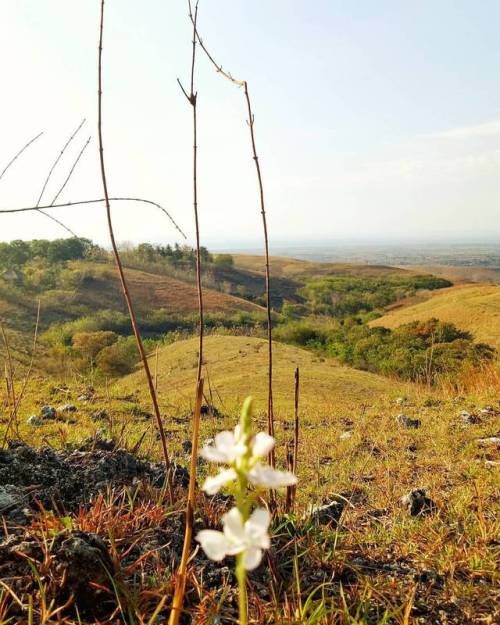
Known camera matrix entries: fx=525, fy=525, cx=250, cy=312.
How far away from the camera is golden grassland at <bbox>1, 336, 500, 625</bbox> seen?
187cm

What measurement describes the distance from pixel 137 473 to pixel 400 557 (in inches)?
59.7

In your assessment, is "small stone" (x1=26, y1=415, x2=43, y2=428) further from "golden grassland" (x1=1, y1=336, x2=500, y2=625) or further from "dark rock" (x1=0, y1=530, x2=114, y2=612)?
"dark rock" (x1=0, y1=530, x2=114, y2=612)

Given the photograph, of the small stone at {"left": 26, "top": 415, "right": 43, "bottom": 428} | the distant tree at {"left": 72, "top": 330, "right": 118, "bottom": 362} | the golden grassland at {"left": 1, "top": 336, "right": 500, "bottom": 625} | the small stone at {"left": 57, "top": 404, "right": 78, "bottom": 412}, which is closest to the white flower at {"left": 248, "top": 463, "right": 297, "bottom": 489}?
the golden grassland at {"left": 1, "top": 336, "right": 500, "bottom": 625}

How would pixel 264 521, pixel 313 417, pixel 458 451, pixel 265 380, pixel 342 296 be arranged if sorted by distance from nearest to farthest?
1. pixel 264 521
2. pixel 458 451
3. pixel 313 417
4. pixel 265 380
5. pixel 342 296

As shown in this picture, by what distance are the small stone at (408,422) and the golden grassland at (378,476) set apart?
0.08 metres

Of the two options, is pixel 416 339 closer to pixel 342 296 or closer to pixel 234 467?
pixel 234 467

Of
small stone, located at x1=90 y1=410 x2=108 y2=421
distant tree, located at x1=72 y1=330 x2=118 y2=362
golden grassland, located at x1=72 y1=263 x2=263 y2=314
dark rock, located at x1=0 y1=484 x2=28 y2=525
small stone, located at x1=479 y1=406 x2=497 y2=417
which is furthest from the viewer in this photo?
golden grassland, located at x1=72 y1=263 x2=263 y2=314

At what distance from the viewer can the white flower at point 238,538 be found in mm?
671

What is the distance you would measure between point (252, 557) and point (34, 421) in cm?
625

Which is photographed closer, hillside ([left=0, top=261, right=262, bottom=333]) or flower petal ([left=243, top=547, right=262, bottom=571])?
flower petal ([left=243, top=547, right=262, bottom=571])

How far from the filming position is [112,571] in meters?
1.74

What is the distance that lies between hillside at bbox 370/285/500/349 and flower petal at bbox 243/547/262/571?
76.7 feet

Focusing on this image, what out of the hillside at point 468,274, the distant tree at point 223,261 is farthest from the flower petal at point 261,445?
the distant tree at point 223,261

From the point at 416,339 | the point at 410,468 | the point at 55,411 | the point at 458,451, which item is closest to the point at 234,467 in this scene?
the point at 410,468
